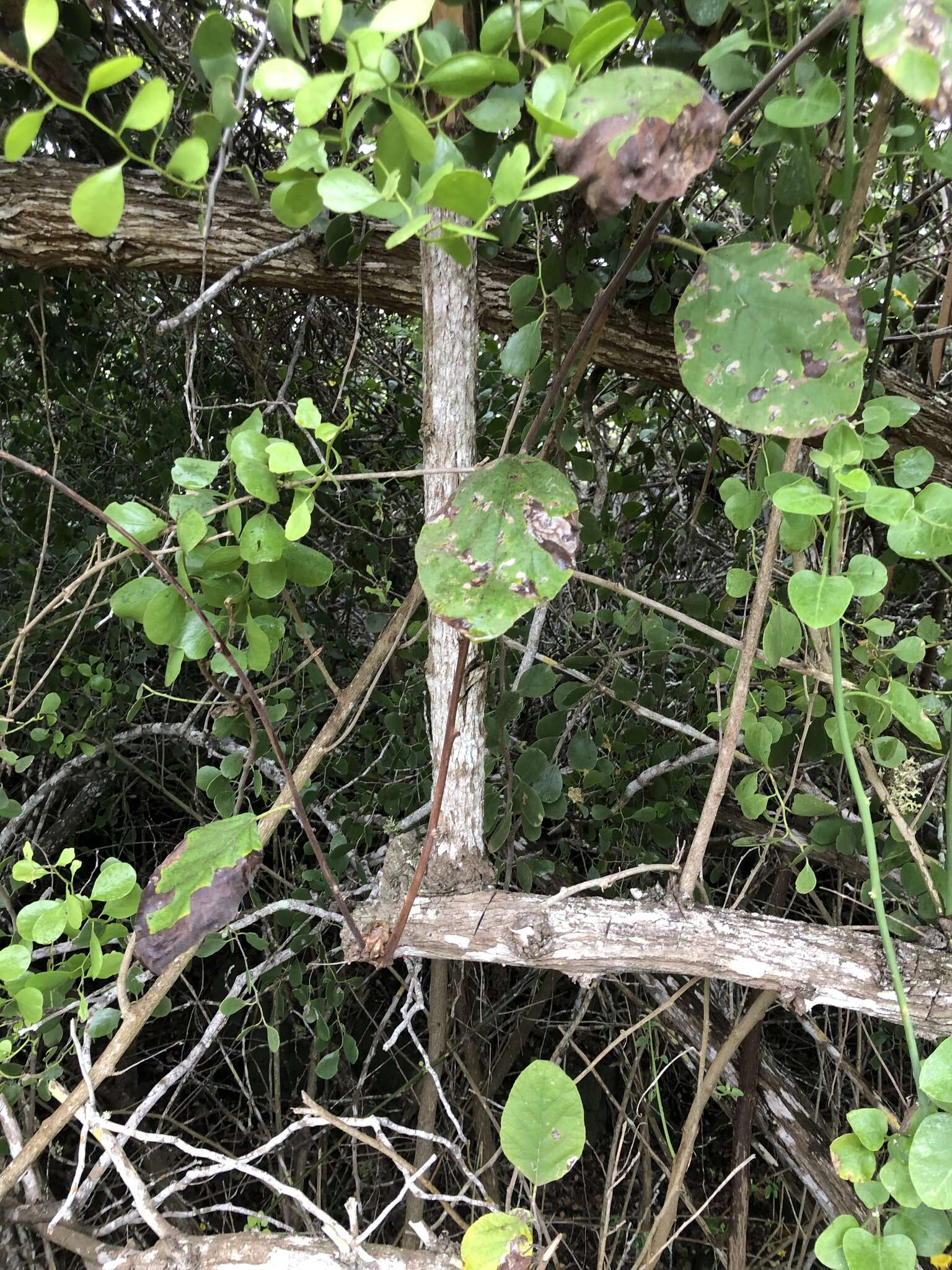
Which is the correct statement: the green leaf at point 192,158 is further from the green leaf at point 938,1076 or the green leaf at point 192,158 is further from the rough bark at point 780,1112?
the rough bark at point 780,1112

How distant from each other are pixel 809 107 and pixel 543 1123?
688 mm

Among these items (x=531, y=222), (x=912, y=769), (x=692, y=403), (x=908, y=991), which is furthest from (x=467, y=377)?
(x=692, y=403)

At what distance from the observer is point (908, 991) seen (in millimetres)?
651

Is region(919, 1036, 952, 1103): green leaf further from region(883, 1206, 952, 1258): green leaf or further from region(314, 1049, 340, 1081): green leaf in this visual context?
region(314, 1049, 340, 1081): green leaf

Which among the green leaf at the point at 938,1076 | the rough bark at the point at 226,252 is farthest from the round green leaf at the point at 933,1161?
the rough bark at the point at 226,252

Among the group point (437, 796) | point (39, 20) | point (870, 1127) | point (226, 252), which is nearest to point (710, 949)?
point (870, 1127)

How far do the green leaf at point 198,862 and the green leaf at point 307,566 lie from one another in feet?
0.57

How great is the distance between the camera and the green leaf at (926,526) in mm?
497

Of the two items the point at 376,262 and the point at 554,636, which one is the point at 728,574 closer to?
the point at 376,262

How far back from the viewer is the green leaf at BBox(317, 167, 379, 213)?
0.36 meters

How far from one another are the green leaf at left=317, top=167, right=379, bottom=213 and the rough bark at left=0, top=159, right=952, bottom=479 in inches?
23.7

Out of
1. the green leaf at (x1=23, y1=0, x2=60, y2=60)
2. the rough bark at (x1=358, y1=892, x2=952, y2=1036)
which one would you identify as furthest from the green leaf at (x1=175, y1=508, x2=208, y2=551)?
the rough bark at (x1=358, y1=892, x2=952, y2=1036)

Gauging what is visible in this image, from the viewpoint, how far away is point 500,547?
47cm

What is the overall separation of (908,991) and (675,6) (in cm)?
88
